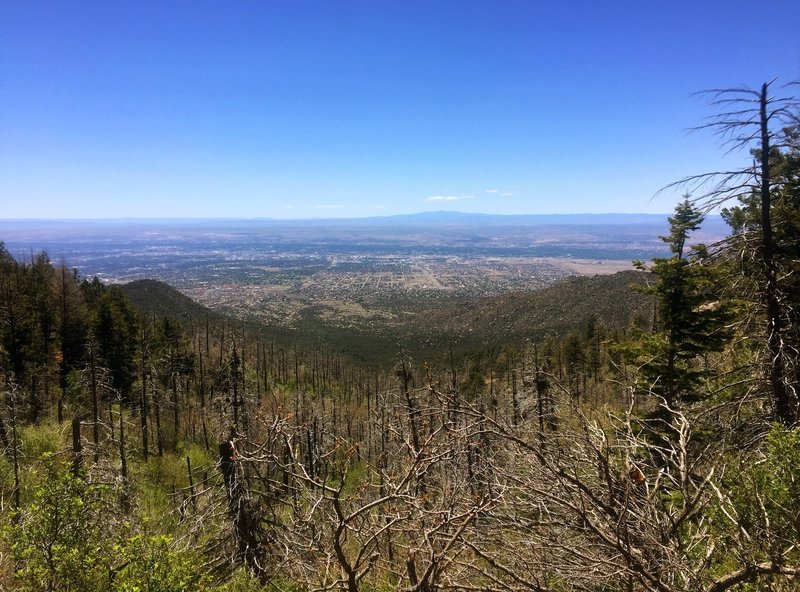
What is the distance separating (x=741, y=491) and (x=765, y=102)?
5480 mm

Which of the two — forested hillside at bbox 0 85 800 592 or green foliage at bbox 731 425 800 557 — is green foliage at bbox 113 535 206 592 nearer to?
forested hillside at bbox 0 85 800 592

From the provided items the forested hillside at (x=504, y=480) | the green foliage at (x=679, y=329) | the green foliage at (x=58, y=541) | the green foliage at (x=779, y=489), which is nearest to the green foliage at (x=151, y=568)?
the forested hillside at (x=504, y=480)

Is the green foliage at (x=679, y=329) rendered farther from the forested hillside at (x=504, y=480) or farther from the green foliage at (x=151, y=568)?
the green foliage at (x=151, y=568)

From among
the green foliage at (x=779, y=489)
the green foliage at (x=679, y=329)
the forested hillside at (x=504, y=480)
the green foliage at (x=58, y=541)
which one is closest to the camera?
the forested hillside at (x=504, y=480)

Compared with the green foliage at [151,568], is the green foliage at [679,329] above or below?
above

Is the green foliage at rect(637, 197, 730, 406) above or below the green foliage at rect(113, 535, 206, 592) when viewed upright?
above

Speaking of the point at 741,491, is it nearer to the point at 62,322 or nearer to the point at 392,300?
the point at 62,322

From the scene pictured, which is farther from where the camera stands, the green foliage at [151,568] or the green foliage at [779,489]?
the green foliage at [151,568]

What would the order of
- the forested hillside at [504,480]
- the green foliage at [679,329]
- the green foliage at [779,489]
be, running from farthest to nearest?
1. the green foliage at [679,329]
2. the green foliage at [779,489]
3. the forested hillside at [504,480]

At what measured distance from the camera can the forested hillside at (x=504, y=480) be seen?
304 centimetres

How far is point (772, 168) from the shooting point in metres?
6.49

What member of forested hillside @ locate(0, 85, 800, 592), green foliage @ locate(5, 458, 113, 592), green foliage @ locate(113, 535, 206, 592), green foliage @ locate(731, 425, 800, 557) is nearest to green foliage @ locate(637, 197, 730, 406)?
forested hillside @ locate(0, 85, 800, 592)

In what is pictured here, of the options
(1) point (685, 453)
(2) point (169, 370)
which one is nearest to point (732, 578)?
(1) point (685, 453)

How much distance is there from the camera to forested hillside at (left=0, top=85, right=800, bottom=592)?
120 inches
